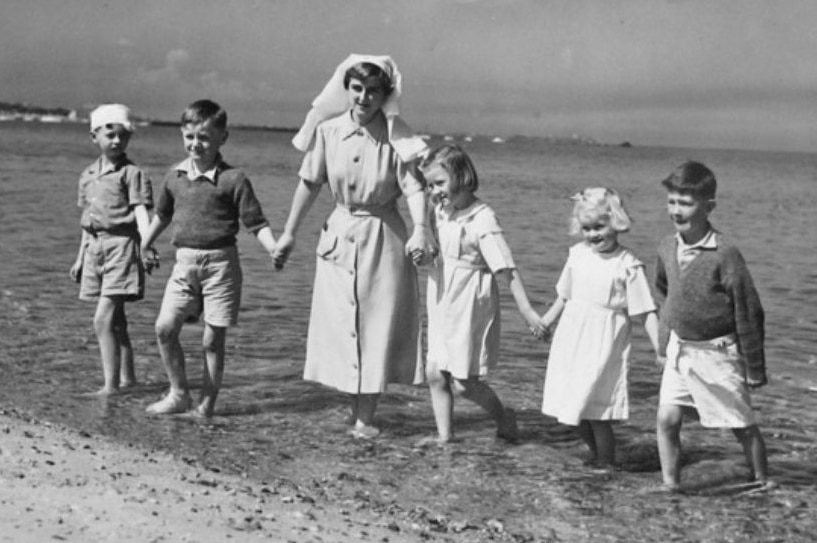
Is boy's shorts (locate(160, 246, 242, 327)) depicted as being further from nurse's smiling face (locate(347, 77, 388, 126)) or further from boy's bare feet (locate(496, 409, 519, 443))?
boy's bare feet (locate(496, 409, 519, 443))

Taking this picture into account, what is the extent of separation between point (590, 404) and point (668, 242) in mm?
938

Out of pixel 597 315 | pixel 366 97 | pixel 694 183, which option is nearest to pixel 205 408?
pixel 366 97

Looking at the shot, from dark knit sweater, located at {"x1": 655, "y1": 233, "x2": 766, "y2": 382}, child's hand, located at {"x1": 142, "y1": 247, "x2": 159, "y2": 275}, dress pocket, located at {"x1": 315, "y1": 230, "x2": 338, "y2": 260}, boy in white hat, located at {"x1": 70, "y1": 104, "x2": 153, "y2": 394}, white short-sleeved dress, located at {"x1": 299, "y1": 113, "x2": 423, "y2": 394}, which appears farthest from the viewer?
boy in white hat, located at {"x1": 70, "y1": 104, "x2": 153, "y2": 394}

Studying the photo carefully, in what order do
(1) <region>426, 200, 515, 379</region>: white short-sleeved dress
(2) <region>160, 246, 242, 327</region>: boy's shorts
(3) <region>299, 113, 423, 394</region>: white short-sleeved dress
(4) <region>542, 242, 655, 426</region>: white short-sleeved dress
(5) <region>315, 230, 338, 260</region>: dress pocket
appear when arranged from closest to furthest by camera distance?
(4) <region>542, 242, 655, 426</region>: white short-sleeved dress < (1) <region>426, 200, 515, 379</region>: white short-sleeved dress < (3) <region>299, 113, 423, 394</region>: white short-sleeved dress < (5) <region>315, 230, 338, 260</region>: dress pocket < (2) <region>160, 246, 242, 327</region>: boy's shorts

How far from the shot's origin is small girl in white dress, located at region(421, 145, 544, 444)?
6.09 metres

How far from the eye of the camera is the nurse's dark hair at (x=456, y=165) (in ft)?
20.1

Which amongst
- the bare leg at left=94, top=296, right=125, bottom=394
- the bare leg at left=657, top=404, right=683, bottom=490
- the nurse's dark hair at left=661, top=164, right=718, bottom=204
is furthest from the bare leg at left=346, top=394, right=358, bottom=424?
the nurse's dark hair at left=661, top=164, right=718, bottom=204

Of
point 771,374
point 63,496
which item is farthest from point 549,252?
point 63,496

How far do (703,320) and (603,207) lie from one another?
780mm

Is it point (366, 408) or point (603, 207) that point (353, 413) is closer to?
point (366, 408)

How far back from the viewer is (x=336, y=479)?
229 inches

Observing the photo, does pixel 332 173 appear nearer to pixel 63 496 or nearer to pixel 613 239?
pixel 613 239

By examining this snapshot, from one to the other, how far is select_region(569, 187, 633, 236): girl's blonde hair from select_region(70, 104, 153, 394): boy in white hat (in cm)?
278

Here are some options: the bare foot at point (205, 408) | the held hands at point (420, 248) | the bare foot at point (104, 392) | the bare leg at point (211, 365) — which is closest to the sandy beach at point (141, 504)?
the bare leg at point (211, 365)
